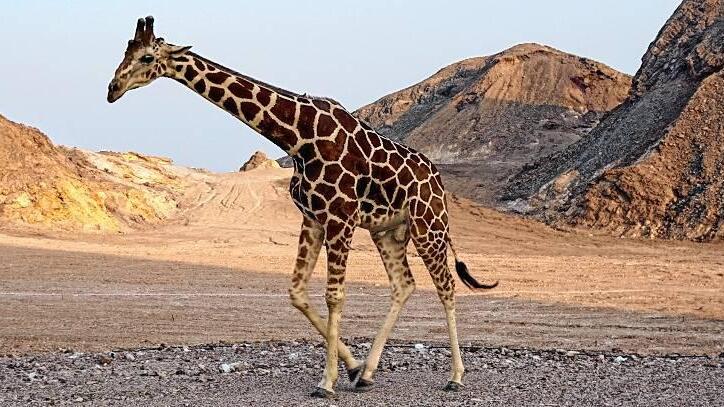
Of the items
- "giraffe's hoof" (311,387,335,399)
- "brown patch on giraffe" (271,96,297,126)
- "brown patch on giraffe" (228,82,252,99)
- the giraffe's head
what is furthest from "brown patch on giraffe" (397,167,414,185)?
the giraffe's head

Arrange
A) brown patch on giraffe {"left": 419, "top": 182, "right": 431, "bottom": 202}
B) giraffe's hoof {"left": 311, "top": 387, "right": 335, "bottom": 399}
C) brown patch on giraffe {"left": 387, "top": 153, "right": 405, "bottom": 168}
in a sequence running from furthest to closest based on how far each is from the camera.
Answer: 1. brown patch on giraffe {"left": 419, "top": 182, "right": 431, "bottom": 202}
2. brown patch on giraffe {"left": 387, "top": 153, "right": 405, "bottom": 168}
3. giraffe's hoof {"left": 311, "top": 387, "right": 335, "bottom": 399}

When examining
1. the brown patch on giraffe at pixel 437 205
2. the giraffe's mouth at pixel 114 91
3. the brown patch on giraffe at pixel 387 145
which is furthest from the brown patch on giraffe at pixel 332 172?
the giraffe's mouth at pixel 114 91

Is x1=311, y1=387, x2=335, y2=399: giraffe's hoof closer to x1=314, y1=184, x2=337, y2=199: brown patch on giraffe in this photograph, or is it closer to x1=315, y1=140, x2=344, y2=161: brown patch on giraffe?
x1=314, y1=184, x2=337, y2=199: brown patch on giraffe

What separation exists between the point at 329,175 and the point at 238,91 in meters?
1.12

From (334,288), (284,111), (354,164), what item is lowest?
(334,288)

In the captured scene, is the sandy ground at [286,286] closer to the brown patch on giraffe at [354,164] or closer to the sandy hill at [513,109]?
the brown patch on giraffe at [354,164]

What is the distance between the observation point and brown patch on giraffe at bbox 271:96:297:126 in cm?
920

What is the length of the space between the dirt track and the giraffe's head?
2748mm

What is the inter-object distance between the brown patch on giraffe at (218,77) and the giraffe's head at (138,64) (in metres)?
0.49

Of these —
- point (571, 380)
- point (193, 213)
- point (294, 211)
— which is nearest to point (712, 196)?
point (294, 211)

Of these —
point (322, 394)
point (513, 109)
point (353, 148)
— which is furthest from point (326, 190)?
point (513, 109)

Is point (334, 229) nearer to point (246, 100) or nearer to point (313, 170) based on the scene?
point (313, 170)

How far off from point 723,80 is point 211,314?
25108mm

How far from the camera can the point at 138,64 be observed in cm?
882
